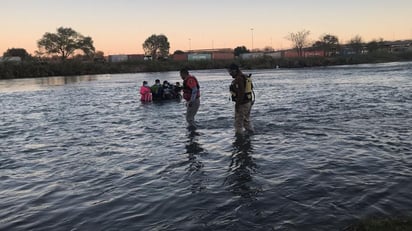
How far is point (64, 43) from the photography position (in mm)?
115812

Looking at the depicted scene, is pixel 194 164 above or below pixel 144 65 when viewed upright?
below

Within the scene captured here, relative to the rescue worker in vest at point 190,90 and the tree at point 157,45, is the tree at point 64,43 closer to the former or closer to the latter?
the tree at point 157,45

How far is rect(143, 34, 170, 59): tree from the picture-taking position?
158500mm

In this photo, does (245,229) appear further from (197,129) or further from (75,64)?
(75,64)

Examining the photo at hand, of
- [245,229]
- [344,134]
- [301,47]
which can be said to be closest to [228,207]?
[245,229]

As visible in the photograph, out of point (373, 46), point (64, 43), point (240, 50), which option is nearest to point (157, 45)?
point (240, 50)

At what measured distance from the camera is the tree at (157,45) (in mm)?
158500

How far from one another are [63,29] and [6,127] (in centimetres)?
10674

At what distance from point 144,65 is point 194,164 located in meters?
89.3

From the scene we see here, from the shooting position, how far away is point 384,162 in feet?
31.5

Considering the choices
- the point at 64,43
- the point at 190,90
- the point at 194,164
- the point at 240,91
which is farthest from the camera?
the point at 64,43

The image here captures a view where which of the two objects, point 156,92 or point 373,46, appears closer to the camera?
point 156,92

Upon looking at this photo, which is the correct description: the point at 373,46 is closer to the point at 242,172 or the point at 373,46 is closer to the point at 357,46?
the point at 357,46

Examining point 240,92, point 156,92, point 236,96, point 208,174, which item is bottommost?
point 208,174
